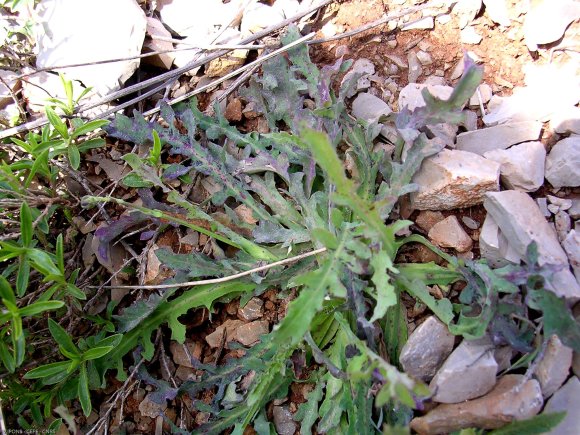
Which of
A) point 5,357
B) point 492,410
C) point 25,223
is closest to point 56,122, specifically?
point 25,223

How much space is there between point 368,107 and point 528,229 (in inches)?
31.7

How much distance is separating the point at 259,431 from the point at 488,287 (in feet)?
3.20

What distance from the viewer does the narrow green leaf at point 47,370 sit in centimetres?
178

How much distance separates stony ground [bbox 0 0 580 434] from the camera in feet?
5.53

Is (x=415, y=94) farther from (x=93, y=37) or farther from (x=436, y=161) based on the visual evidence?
(x=93, y=37)

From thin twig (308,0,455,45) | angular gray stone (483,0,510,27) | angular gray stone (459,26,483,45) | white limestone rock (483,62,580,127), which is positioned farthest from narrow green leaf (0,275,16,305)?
angular gray stone (483,0,510,27)

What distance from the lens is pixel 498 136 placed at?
6.50 ft

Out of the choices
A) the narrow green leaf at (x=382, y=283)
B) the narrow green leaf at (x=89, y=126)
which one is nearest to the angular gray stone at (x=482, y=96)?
the narrow green leaf at (x=382, y=283)

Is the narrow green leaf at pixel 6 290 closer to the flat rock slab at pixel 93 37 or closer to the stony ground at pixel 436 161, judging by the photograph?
the stony ground at pixel 436 161

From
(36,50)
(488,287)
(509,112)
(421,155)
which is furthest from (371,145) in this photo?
(36,50)

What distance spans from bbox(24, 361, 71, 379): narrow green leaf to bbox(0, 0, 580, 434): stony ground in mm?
283

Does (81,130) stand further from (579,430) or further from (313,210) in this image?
(579,430)

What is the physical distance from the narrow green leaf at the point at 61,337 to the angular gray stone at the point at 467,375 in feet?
4.13

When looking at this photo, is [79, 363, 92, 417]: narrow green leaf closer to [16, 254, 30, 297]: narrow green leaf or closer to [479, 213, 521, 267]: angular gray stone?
[16, 254, 30, 297]: narrow green leaf
